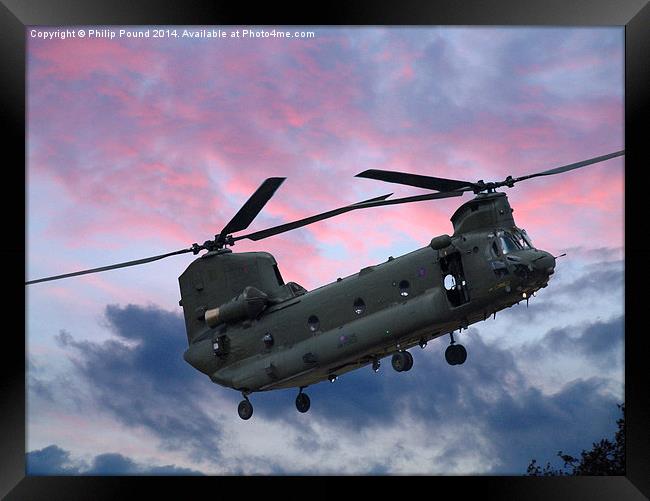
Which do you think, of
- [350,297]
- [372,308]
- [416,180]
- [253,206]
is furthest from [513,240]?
[253,206]

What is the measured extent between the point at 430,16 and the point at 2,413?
10615mm

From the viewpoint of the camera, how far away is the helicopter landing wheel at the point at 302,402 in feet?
85.4

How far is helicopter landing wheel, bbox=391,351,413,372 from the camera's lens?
24031 millimetres

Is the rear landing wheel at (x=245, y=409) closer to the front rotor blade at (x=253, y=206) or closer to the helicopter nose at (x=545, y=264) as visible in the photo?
the front rotor blade at (x=253, y=206)

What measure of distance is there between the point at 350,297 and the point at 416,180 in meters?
2.92

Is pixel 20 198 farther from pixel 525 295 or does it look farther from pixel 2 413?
pixel 525 295

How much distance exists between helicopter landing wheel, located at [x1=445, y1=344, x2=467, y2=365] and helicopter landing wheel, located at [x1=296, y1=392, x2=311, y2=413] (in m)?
3.57

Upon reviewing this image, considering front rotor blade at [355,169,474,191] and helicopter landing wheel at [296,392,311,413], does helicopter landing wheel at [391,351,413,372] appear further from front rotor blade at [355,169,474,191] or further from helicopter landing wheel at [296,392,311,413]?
front rotor blade at [355,169,474,191]

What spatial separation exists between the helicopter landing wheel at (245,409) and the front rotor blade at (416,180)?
607cm

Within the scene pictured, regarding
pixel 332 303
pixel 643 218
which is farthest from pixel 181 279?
pixel 643 218

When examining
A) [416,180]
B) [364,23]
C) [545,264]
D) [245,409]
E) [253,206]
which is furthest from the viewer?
[245,409]

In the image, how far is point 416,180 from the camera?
2342 cm

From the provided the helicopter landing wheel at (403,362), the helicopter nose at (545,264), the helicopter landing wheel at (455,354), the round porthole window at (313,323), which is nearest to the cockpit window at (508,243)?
the helicopter nose at (545,264)

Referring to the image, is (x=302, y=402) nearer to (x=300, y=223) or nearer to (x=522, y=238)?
(x=300, y=223)
